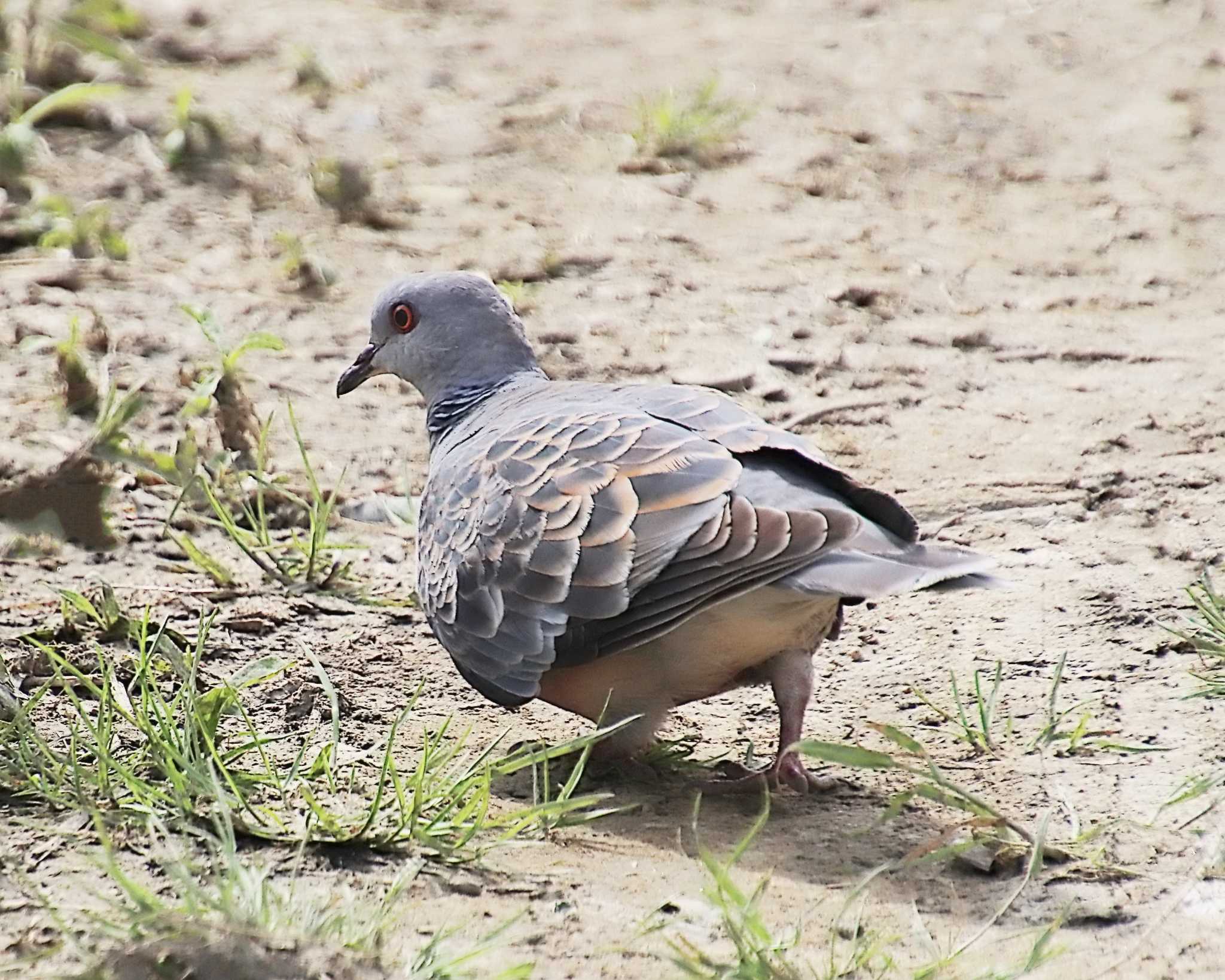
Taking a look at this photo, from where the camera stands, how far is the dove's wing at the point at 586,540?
Result: 3.52 metres

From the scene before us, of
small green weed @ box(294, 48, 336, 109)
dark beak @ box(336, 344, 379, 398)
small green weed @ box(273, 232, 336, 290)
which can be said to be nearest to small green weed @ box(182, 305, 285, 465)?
dark beak @ box(336, 344, 379, 398)

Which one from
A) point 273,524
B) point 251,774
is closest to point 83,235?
point 273,524

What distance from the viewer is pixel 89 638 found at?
4.36 meters

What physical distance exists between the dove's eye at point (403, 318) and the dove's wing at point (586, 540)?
806 mm

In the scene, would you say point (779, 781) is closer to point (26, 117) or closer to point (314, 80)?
point (26, 117)

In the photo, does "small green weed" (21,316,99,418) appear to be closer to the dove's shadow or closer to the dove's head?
the dove's head

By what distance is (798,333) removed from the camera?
6.12 meters

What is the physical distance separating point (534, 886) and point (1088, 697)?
1492 millimetres

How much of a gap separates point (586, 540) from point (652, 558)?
0.18 meters

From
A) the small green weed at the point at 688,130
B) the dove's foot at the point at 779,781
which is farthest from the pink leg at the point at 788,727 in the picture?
the small green weed at the point at 688,130

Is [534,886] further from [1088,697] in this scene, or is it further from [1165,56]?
[1165,56]

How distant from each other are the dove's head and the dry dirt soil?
1.77 feet

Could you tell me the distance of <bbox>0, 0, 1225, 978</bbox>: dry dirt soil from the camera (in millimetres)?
3301

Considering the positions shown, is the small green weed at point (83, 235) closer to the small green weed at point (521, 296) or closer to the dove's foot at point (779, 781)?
the small green weed at point (521, 296)
